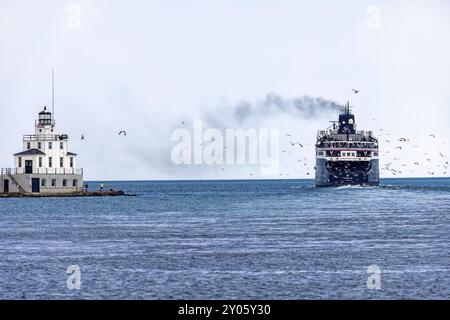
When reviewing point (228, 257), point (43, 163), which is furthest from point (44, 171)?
point (228, 257)

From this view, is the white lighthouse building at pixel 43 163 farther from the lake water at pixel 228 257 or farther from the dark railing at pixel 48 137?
the lake water at pixel 228 257

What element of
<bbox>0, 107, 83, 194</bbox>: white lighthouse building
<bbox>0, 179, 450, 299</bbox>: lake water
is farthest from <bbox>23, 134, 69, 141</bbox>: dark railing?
<bbox>0, 179, 450, 299</bbox>: lake water

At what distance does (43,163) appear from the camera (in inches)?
6447

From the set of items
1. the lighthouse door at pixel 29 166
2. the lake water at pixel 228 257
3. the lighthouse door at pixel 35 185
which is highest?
the lighthouse door at pixel 29 166

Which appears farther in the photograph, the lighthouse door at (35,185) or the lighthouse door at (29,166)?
the lighthouse door at (35,185)

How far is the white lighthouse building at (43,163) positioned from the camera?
163625mm

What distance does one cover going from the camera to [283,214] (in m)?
118

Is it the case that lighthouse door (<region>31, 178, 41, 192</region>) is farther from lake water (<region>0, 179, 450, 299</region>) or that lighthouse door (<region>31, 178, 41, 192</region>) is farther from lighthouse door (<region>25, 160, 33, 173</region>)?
lake water (<region>0, 179, 450, 299</region>)

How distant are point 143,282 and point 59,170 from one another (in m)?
117

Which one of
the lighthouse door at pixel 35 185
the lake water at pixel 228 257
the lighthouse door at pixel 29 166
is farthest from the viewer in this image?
the lighthouse door at pixel 35 185

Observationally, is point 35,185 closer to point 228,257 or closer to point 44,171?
point 44,171

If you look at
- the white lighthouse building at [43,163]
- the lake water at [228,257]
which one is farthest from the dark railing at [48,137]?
the lake water at [228,257]
